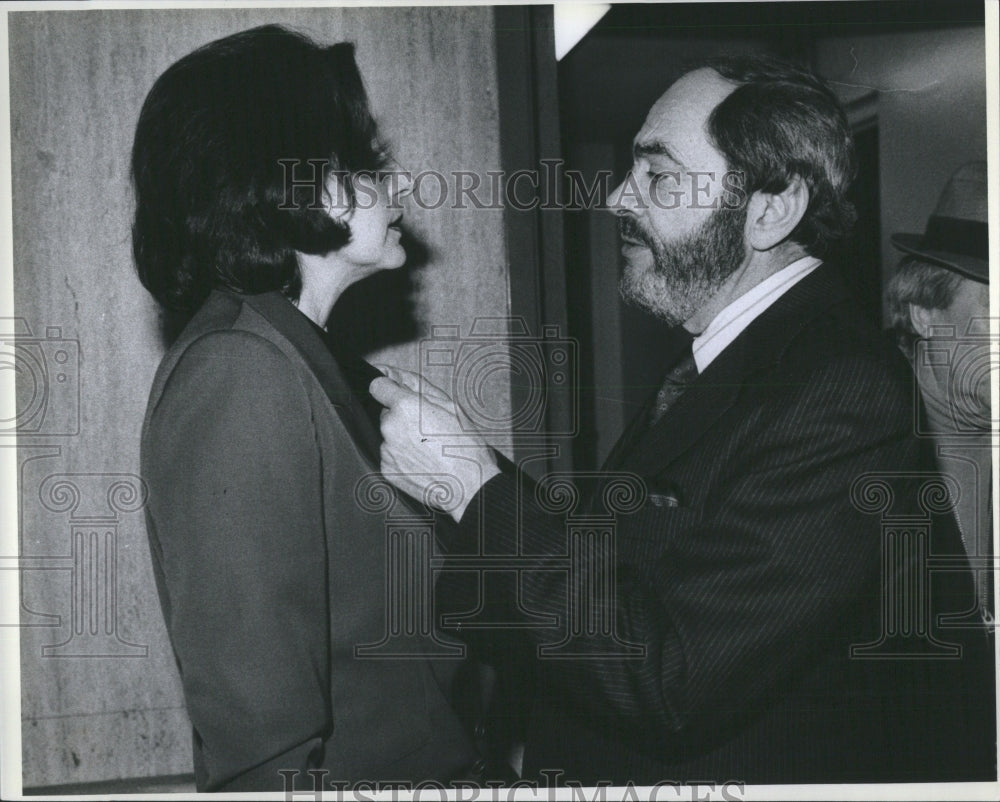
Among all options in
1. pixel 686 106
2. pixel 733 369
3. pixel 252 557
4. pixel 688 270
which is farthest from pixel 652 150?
pixel 252 557

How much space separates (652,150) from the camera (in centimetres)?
195

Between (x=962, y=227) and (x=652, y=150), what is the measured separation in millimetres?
654

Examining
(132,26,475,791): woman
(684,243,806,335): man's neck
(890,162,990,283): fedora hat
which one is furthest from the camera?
(890,162,990,283): fedora hat

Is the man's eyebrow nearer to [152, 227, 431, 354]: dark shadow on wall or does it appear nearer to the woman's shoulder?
[152, 227, 431, 354]: dark shadow on wall

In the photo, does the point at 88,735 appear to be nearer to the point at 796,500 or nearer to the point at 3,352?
the point at 3,352

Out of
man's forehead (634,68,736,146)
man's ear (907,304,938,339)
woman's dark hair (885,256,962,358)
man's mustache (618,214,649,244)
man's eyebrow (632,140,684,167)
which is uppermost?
man's forehead (634,68,736,146)

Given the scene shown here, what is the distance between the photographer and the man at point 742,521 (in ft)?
5.62

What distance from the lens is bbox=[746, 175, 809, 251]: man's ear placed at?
190 cm

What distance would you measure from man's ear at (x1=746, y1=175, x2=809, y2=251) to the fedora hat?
0.30m

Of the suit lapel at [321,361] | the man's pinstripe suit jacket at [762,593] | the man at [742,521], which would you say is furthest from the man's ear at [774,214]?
the suit lapel at [321,361]

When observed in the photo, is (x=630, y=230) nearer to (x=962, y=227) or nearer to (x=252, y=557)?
(x=962, y=227)

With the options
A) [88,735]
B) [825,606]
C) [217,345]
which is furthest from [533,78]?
[88,735]

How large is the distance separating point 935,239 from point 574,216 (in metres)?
0.72

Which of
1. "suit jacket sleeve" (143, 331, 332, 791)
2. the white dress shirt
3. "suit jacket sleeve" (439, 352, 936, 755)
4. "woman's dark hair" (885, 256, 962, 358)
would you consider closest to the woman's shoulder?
"suit jacket sleeve" (143, 331, 332, 791)
